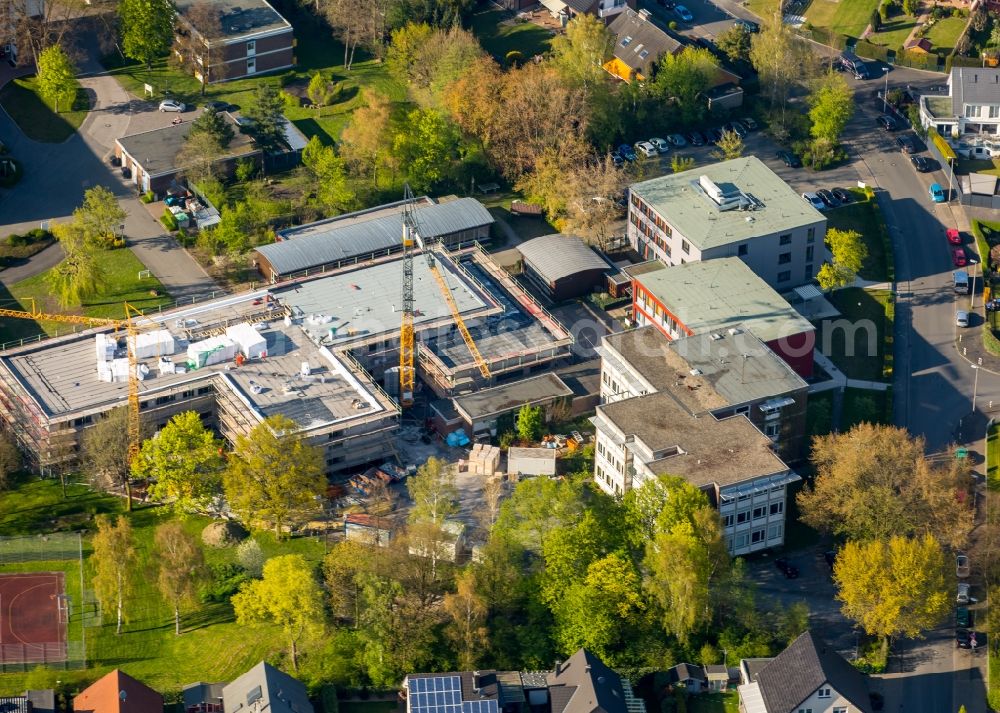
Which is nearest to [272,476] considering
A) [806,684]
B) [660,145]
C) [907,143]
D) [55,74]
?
[806,684]

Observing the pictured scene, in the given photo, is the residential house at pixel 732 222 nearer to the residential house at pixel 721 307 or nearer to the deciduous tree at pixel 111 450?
the residential house at pixel 721 307

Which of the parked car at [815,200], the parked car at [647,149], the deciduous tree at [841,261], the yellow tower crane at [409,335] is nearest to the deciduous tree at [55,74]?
the yellow tower crane at [409,335]

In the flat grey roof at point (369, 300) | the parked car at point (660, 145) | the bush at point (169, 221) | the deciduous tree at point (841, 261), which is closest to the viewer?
the flat grey roof at point (369, 300)

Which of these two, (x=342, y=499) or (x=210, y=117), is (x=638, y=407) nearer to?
(x=342, y=499)

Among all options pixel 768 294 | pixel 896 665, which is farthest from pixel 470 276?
pixel 896 665

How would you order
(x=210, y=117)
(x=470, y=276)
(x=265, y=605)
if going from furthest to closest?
(x=210, y=117) < (x=470, y=276) < (x=265, y=605)

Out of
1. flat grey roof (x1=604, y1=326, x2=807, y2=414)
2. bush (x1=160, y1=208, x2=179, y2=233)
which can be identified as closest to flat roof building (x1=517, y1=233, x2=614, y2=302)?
flat grey roof (x1=604, y1=326, x2=807, y2=414)
